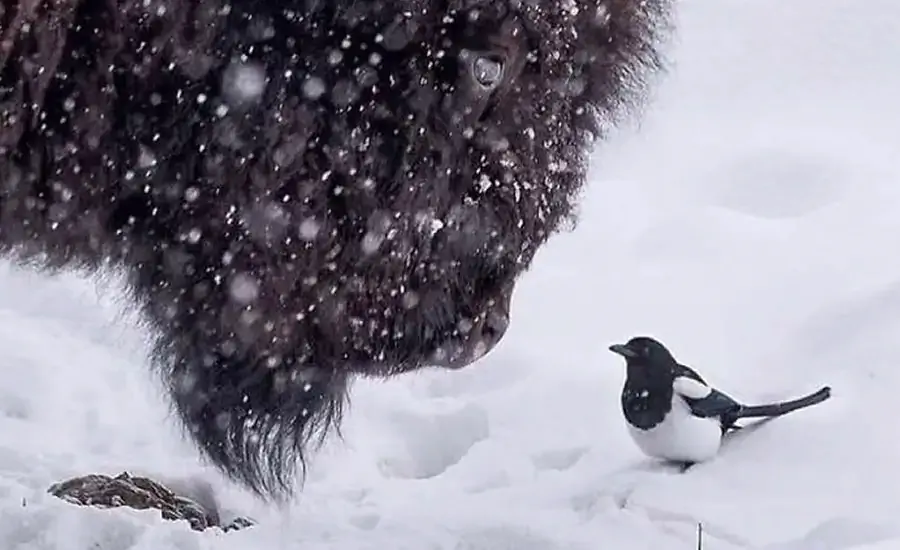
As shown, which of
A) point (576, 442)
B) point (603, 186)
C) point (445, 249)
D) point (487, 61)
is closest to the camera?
point (487, 61)

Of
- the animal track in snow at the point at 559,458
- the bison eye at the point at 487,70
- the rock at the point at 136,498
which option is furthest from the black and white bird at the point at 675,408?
the bison eye at the point at 487,70

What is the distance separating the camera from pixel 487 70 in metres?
1.74

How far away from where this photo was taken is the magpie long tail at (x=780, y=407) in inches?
162

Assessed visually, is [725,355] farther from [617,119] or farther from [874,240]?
[617,119]

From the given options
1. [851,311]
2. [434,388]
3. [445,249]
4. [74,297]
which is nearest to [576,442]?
[434,388]

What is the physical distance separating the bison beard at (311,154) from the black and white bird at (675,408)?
2.02 meters

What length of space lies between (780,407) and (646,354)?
0.43 m

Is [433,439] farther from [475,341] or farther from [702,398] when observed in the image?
[475,341]

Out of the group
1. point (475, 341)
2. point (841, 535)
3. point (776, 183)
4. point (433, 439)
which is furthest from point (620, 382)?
point (475, 341)

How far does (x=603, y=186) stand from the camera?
695 centimetres

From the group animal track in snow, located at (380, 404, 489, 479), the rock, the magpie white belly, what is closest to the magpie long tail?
the magpie white belly

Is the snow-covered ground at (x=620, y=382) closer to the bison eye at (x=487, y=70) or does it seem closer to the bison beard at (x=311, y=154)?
the bison beard at (x=311, y=154)

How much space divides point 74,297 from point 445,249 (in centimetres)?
389

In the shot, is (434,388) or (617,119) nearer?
(617,119)
